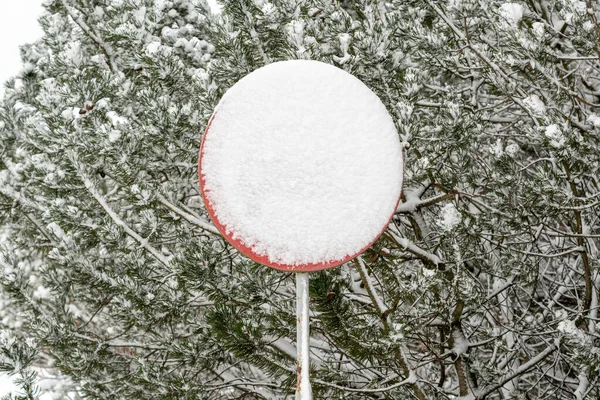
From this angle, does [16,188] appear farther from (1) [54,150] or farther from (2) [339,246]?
(2) [339,246]

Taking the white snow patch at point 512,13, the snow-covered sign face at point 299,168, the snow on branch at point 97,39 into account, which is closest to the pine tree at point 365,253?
the white snow patch at point 512,13

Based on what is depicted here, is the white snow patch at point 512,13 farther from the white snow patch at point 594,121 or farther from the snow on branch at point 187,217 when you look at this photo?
the snow on branch at point 187,217

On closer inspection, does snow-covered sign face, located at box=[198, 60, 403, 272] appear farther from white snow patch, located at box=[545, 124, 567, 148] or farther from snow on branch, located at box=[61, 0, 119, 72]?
snow on branch, located at box=[61, 0, 119, 72]

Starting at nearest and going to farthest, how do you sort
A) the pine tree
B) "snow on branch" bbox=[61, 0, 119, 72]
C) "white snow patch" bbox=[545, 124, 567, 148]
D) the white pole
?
the white pole → "white snow patch" bbox=[545, 124, 567, 148] → the pine tree → "snow on branch" bbox=[61, 0, 119, 72]

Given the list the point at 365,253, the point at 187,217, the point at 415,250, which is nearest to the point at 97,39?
the point at 187,217

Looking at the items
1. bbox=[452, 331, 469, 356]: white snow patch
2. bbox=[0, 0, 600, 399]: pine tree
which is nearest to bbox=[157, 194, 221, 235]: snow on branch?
bbox=[0, 0, 600, 399]: pine tree

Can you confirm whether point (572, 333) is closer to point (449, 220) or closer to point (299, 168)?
point (449, 220)

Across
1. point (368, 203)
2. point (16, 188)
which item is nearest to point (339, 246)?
point (368, 203)
